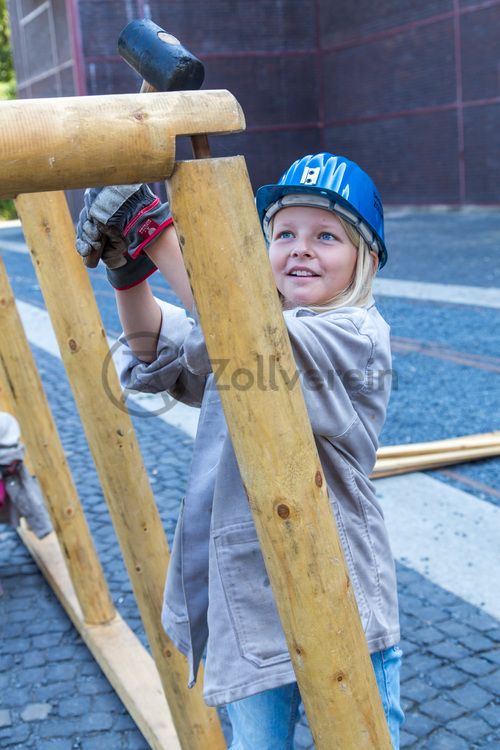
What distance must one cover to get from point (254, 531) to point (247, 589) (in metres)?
0.11

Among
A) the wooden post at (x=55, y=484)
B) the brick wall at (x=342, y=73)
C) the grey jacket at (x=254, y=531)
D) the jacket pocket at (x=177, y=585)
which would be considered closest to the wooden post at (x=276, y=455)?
the grey jacket at (x=254, y=531)

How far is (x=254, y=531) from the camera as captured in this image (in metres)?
1.71

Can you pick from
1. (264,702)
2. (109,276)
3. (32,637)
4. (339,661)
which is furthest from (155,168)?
(32,637)

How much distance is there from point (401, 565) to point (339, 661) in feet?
7.82

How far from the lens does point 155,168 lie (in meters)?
1.25

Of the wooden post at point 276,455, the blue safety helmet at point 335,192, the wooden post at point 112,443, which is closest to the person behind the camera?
the wooden post at point 276,455

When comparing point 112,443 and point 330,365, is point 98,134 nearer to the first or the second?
point 330,365

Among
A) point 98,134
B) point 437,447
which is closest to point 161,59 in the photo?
point 98,134

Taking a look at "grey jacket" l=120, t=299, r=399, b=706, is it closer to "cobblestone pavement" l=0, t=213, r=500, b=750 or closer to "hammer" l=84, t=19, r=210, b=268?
"hammer" l=84, t=19, r=210, b=268

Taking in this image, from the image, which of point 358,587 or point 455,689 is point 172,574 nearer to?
point 358,587

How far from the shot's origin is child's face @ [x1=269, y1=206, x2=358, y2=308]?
1.76 m

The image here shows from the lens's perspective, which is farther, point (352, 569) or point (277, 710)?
point (277, 710)

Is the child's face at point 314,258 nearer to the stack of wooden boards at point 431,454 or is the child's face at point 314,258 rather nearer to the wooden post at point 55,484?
the wooden post at point 55,484

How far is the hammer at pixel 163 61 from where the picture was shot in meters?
1.31
